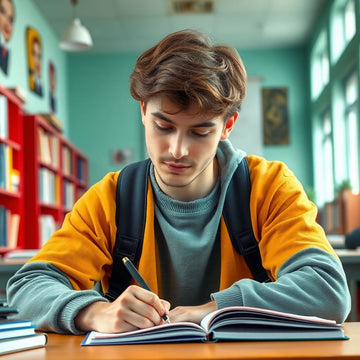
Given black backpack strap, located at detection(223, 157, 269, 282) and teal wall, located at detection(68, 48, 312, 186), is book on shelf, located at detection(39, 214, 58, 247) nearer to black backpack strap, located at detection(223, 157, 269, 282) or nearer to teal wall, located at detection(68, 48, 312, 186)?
teal wall, located at detection(68, 48, 312, 186)

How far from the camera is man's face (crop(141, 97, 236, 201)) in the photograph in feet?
4.82

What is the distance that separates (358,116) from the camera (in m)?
6.20

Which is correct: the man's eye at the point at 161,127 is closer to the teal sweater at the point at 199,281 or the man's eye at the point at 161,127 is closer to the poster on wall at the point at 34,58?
the teal sweater at the point at 199,281

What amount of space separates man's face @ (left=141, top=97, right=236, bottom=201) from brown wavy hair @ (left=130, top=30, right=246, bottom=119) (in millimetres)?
22

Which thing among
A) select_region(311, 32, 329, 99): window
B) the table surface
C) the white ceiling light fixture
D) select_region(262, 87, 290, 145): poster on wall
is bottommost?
the table surface

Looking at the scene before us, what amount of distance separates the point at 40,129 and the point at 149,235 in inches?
189

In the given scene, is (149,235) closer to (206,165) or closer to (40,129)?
(206,165)

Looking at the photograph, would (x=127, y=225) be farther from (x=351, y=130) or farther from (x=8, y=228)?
(x=351, y=130)

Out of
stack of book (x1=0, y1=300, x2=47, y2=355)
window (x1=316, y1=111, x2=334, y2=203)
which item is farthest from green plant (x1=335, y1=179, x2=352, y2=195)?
stack of book (x1=0, y1=300, x2=47, y2=355)

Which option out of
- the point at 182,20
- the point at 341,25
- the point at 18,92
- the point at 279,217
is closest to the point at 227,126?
the point at 279,217

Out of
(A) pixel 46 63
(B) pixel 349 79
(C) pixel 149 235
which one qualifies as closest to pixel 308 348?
(C) pixel 149 235

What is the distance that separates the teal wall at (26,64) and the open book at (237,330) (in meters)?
5.09

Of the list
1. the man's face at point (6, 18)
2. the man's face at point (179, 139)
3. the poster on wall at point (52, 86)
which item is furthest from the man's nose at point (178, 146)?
the poster on wall at point (52, 86)

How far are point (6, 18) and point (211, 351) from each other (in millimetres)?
5552
